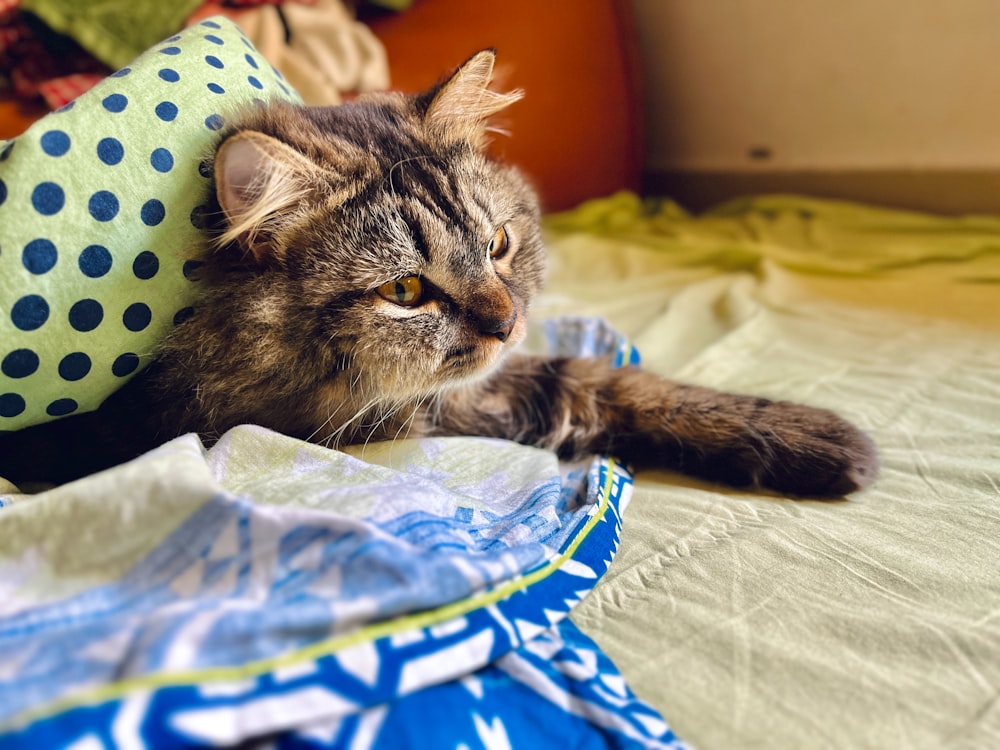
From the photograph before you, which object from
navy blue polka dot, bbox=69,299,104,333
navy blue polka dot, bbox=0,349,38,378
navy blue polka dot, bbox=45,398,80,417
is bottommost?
navy blue polka dot, bbox=45,398,80,417

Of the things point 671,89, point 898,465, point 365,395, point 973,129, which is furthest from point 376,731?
point 671,89

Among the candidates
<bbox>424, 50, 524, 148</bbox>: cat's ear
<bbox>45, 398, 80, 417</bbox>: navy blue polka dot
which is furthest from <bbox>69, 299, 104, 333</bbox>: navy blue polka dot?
<bbox>424, 50, 524, 148</bbox>: cat's ear

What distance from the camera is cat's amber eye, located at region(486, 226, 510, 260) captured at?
102cm

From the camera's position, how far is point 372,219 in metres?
0.88

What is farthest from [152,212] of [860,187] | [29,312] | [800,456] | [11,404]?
[860,187]

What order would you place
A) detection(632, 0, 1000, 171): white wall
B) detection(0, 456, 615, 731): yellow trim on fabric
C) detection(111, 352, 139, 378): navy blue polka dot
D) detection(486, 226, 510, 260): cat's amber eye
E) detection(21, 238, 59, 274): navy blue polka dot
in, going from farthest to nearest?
detection(632, 0, 1000, 171): white wall, detection(486, 226, 510, 260): cat's amber eye, detection(111, 352, 139, 378): navy blue polka dot, detection(21, 238, 59, 274): navy blue polka dot, detection(0, 456, 615, 731): yellow trim on fabric

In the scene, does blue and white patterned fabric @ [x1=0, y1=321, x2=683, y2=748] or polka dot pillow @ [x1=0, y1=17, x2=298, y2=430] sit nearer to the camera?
blue and white patterned fabric @ [x1=0, y1=321, x2=683, y2=748]

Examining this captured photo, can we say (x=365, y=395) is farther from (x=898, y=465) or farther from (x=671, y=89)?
(x=671, y=89)

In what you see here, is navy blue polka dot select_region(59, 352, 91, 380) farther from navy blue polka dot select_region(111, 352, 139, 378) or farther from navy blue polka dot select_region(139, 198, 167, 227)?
navy blue polka dot select_region(139, 198, 167, 227)

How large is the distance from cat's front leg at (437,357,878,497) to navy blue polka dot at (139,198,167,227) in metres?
0.45

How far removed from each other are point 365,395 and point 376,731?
0.47m

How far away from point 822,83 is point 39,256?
2101mm

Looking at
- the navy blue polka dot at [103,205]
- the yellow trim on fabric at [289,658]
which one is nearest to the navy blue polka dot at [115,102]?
the navy blue polka dot at [103,205]

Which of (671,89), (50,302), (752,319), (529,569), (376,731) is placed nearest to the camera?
(376,731)
